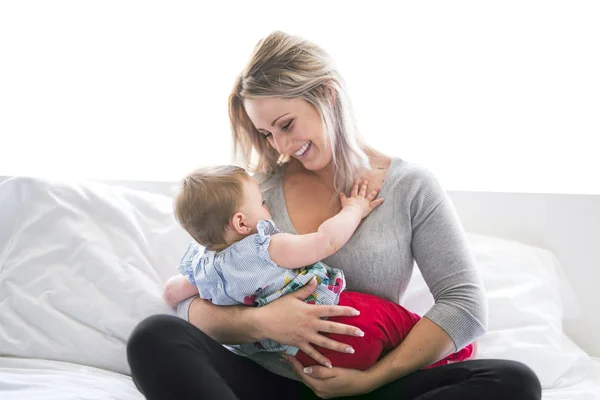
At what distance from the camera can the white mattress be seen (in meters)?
1.32

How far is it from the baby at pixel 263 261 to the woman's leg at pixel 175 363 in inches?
5.8

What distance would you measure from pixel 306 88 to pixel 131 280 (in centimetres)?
65

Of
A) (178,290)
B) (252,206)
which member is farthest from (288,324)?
(178,290)

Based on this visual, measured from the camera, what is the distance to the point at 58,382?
4.57ft

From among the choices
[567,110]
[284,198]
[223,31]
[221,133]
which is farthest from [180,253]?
[567,110]

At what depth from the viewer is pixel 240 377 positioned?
1.27m

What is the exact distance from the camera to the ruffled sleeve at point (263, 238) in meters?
1.29

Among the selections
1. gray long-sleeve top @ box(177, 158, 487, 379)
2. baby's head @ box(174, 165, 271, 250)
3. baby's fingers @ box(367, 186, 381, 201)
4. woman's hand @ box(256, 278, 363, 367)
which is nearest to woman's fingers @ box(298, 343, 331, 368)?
woman's hand @ box(256, 278, 363, 367)

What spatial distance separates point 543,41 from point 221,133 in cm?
113

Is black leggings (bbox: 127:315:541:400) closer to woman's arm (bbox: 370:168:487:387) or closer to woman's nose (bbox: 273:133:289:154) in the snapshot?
woman's arm (bbox: 370:168:487:387)

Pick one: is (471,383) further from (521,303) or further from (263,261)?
(521,303)

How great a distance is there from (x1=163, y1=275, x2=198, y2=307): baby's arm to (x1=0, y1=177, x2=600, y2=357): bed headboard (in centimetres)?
41

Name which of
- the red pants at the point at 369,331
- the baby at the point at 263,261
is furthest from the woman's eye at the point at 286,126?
the red pants at the point at 369,331

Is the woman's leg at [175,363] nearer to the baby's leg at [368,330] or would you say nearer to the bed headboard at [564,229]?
the baby's leg at [368,330]
